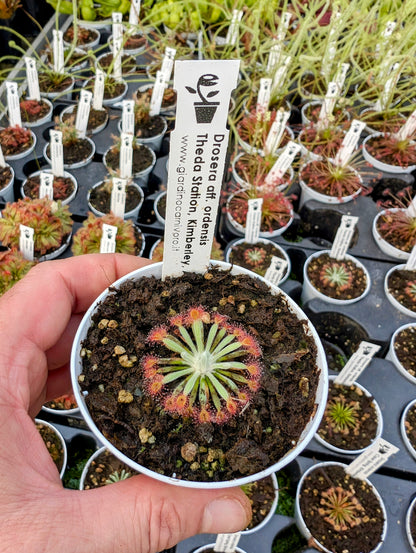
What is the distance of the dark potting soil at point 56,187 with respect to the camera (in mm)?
3217

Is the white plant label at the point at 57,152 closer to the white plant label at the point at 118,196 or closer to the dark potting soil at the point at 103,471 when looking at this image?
the white plant label at the point at 118,196

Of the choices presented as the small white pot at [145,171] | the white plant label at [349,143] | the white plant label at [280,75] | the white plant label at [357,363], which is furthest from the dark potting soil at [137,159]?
the white plant label at [357,363]

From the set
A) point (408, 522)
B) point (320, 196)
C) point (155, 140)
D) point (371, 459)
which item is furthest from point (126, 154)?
point (408, 522)

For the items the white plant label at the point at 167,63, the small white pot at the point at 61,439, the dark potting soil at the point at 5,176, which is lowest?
the small white pot at the point at 61,439

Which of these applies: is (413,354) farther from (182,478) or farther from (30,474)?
(30,474)

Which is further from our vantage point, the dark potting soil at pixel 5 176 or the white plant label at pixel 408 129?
the white plant label at pixel 408 129

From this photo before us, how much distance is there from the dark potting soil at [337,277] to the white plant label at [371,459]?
1.06m

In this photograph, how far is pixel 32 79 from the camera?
3617 millimetres

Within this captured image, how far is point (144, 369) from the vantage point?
1291mm

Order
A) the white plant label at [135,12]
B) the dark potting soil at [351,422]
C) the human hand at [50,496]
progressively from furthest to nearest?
the white plant label at [135,12], the dark potting soil at [351,422], the human hand at [50,496]

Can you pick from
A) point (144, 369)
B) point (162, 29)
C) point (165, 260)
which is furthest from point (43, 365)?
point (162, 29)

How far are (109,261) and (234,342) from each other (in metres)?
0.70

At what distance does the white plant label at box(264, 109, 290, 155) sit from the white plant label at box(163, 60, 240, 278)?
6.48 ft

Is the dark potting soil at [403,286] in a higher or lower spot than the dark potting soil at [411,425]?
higher
